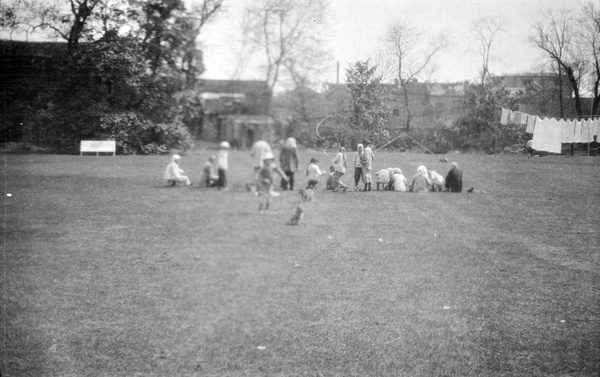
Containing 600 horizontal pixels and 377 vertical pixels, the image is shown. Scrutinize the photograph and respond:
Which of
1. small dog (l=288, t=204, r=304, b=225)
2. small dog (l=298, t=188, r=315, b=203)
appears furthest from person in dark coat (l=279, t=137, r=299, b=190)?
small dog (l=288, t=204, r=304, b=225)

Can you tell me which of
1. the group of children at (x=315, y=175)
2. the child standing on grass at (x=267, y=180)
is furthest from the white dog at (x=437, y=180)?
the child standing on grass at (x=267, y=180)

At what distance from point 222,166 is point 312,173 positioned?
677 mm

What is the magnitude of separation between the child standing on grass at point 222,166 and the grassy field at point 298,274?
4cm

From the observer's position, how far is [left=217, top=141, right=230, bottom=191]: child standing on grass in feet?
8.10

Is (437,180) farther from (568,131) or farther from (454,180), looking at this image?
(568,131)

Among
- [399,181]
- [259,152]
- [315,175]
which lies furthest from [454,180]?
[259,152]

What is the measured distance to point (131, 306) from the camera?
5.21 m

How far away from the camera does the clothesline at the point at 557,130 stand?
12.1 ft

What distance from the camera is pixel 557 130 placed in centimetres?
377

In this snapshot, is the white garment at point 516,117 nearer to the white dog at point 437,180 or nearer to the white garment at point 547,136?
the white garment at point 547,136

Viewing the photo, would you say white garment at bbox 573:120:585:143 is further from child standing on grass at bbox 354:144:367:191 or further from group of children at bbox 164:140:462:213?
child standing on grass at bbox 354:144:367:191

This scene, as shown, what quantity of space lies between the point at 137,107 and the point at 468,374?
3332 mm

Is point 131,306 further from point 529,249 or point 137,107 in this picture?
point 529,249

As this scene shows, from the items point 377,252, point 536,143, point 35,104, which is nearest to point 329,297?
point 377,252
